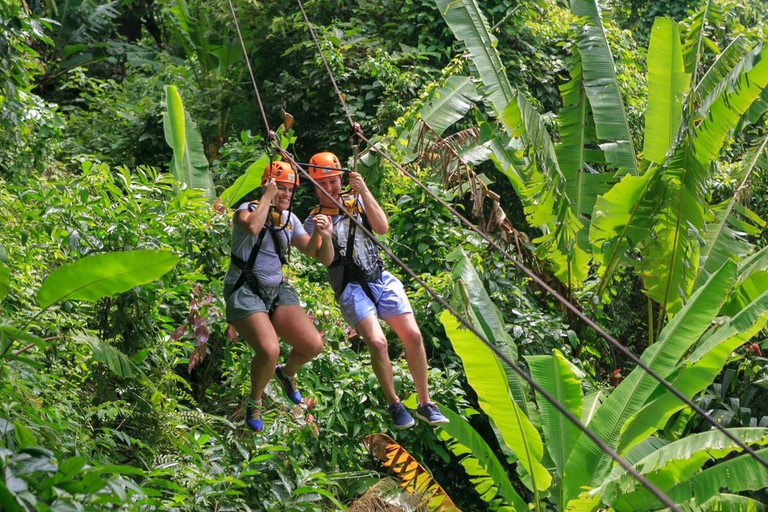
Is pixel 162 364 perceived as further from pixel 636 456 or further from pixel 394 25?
pixel 394 25

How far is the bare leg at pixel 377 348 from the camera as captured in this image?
5.13 metres

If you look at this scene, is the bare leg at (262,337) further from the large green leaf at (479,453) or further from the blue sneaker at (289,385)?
the large green leaf at (479,453)

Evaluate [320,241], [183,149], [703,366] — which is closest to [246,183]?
[183,149]

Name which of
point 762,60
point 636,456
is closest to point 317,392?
point 636,456

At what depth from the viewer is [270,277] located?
513cm

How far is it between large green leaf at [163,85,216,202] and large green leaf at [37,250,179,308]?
3871 mm

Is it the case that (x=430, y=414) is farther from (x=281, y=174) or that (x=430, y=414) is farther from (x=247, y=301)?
(x=281, y=174)

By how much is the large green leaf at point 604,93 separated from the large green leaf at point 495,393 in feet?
7.98

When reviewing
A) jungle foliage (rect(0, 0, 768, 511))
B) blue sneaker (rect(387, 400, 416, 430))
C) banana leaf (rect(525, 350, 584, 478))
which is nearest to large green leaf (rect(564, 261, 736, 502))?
jungle foliage (rect(0, 0, 768, 511))

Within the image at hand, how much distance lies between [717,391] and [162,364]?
14.2 feet

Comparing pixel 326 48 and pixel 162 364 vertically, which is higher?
pixel 326 48

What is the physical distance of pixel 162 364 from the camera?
6.11 metres

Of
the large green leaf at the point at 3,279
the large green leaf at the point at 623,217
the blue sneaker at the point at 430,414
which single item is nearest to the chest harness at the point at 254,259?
the blue sneaker at the point at 430,414

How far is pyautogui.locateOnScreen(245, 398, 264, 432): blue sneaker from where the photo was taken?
5414 millimetres
